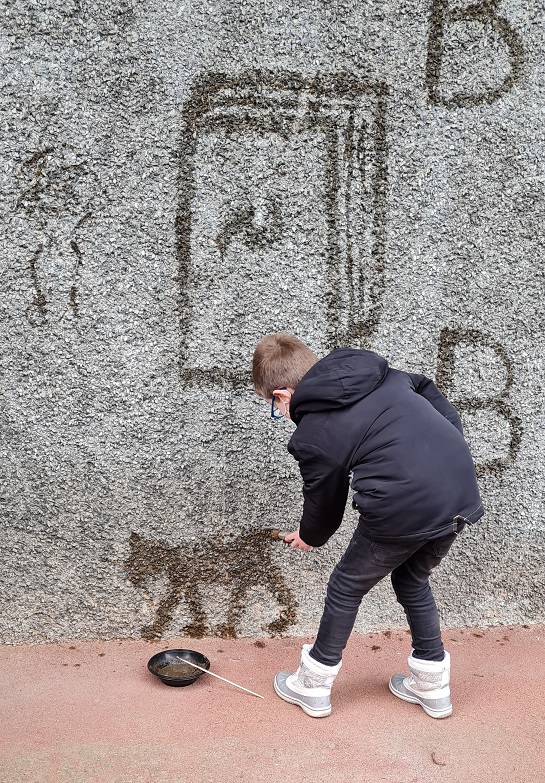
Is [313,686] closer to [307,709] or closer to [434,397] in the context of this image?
[307,709]

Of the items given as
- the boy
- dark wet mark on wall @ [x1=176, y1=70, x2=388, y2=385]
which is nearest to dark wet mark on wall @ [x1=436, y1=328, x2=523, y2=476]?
dark wet mark on wall @ [x1=176, y1=70, x2=388, y2=385]

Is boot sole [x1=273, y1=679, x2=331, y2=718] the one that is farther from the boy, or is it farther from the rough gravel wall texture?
the rough gravel wall texture

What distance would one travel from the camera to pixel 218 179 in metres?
2.42

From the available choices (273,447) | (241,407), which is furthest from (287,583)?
(241,407)

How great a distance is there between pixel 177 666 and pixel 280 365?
113 cm

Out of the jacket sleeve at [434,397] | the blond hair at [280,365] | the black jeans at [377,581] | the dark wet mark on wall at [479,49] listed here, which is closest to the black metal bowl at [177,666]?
the black jeans at [377,581]

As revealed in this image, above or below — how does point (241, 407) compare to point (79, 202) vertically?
below

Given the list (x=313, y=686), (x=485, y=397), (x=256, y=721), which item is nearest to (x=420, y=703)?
(x=313, y=686)

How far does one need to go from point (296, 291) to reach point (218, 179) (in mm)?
458

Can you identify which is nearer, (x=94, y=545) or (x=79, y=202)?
(x=79, y=202)

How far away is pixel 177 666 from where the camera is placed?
8.00 ft

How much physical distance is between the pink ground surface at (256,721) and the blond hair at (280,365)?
101cm

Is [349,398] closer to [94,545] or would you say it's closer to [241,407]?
[241,407]

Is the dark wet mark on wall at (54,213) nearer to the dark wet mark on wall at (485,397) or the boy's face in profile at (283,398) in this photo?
the boy's face in profile at (283,398)
